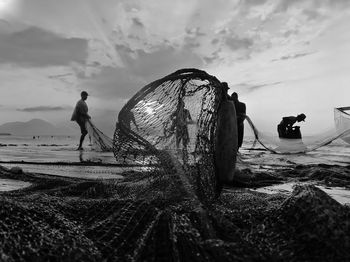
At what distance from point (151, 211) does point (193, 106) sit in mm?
Answer: 1502

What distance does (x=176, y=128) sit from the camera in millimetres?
3543

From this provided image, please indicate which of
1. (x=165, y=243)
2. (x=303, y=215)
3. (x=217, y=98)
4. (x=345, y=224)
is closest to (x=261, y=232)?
(x=303, y=215)

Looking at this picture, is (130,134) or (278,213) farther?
(130,134)

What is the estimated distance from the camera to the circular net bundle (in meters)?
3.16

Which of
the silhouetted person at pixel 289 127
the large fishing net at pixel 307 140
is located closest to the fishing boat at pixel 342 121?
the large fishing net at pixel 307 140

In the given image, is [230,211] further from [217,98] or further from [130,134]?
[130,134]

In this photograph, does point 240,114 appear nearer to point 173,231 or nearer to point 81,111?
point 81,111

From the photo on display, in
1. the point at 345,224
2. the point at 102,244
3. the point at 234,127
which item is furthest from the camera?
the point at 234,127

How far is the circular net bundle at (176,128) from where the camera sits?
10.4ft

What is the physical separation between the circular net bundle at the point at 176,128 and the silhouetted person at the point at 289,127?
1355 centimetres

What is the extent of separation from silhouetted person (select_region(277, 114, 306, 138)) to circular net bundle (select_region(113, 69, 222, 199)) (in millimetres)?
13547

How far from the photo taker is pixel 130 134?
12.2 feet

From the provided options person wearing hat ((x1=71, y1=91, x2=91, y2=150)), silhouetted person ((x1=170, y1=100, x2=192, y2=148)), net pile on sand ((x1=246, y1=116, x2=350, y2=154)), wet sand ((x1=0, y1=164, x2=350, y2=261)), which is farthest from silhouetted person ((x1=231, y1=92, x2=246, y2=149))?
wet sand ((x1=0, y1=164, x2=350, y2=261))

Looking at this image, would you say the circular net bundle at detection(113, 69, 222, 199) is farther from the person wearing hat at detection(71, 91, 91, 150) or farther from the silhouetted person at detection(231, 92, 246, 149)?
the person wearing hat at detection(71, 91, 91, 150)
